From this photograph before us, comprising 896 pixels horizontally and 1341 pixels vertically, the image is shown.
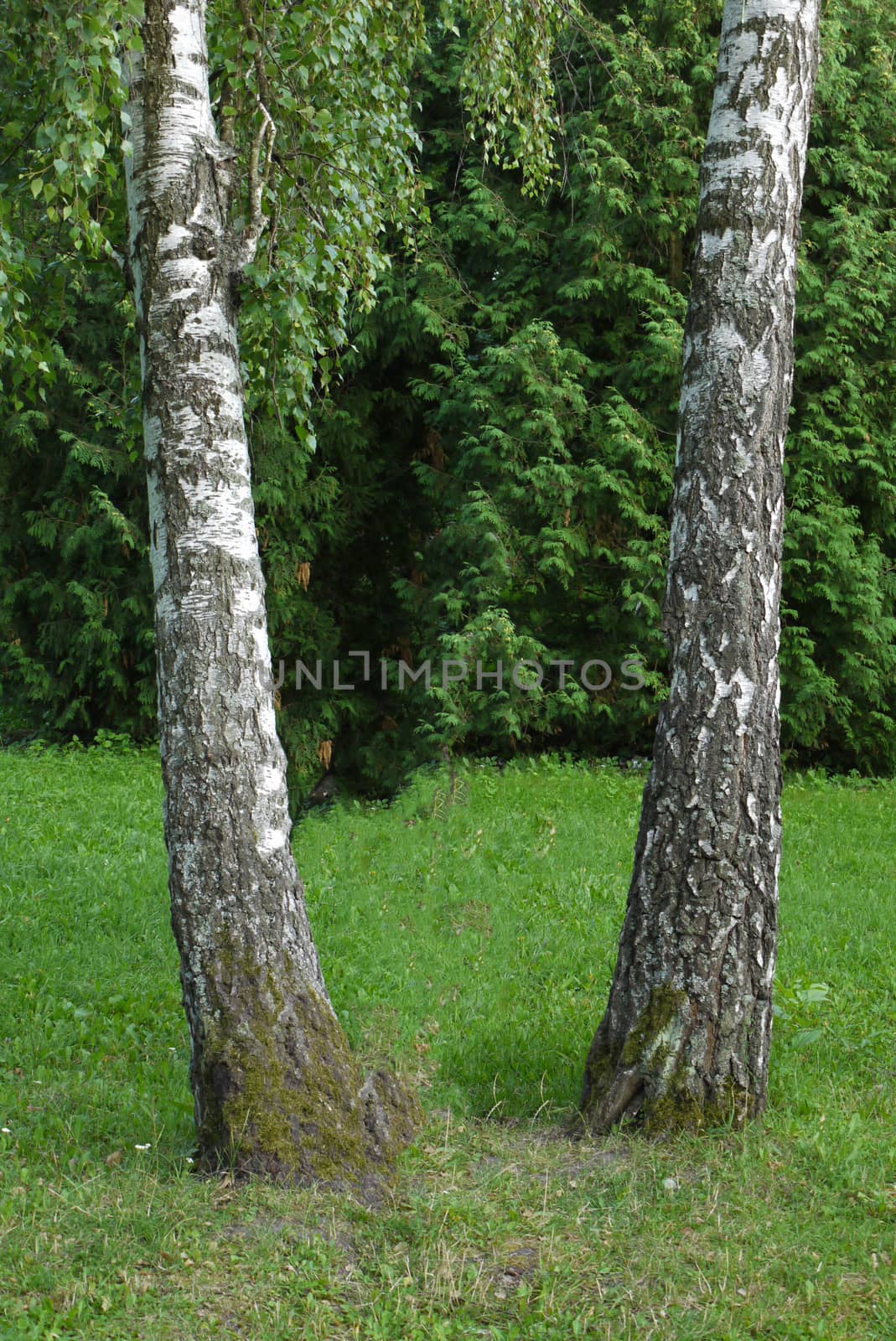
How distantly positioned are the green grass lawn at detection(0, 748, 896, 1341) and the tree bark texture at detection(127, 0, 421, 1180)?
255mm

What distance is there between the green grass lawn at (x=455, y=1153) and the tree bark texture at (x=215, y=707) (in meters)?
0.25

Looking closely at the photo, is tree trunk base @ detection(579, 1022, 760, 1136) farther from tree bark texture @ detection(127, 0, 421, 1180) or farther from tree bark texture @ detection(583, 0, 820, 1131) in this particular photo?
tree bark texture @ detection(127, 0, 421, 1180)

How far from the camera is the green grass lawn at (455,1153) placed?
296 centimetres

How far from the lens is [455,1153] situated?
383 centimetres

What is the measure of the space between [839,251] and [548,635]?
452cm

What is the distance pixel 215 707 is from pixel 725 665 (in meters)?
1.72

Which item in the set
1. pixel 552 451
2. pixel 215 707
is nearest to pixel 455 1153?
pixel 215 707

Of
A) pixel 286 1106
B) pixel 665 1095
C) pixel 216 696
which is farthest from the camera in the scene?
pixel 665 1095

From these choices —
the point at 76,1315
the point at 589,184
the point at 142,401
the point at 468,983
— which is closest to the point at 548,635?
the point at 589,184

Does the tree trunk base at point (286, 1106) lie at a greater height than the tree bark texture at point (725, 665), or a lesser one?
lesser

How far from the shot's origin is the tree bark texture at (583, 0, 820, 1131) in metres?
3.82

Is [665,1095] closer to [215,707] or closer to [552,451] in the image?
[215,707]

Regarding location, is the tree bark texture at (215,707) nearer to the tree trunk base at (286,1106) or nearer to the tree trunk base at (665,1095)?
the tree trunk base at (286,1106)

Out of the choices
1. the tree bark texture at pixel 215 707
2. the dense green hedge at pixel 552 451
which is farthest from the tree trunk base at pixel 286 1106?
the dense green hedge at pixel 552 451
